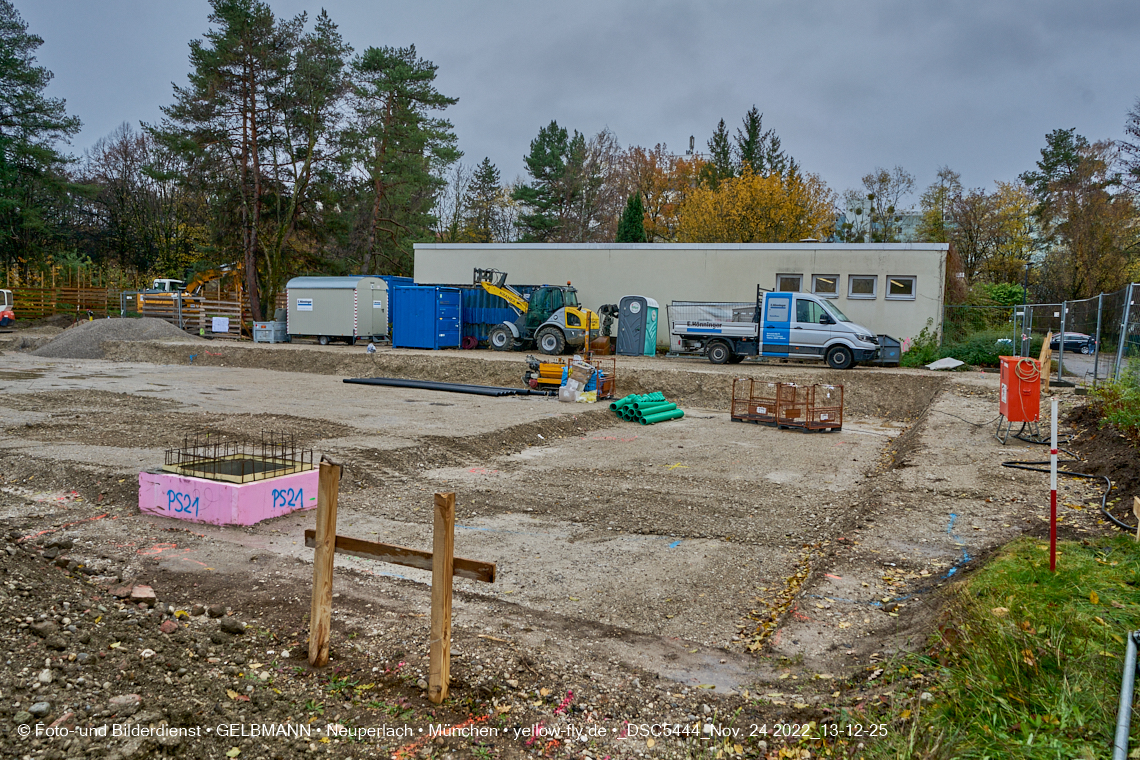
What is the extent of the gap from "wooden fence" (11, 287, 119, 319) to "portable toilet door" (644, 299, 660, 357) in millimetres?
29285

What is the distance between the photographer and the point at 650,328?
1026 inches

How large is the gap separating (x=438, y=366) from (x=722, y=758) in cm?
2005

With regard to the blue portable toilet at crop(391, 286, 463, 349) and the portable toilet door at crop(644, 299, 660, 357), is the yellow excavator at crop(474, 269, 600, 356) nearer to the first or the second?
the blue portable toilet at crop(391, 286, 463, 349)

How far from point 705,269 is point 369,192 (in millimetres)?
20644

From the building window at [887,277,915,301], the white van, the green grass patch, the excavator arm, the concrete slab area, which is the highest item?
the building window at [887,277,915,301]

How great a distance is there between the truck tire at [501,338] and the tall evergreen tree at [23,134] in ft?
96.0

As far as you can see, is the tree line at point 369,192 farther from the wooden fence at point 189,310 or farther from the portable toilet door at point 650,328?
the portable toilet door at point 650,328

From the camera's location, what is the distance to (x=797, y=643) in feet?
15.2

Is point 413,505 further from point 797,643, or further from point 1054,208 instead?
point 1054,208

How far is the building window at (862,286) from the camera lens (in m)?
25.1

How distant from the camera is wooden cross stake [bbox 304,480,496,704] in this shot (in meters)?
3.59

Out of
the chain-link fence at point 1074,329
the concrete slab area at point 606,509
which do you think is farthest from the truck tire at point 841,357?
the concrete slab area at point 606,509

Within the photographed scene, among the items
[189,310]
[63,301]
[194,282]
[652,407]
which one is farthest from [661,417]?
[63,301]

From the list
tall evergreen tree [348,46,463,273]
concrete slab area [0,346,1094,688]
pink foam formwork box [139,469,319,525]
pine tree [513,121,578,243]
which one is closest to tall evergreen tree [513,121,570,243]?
pine tree [513,121,578,243]
